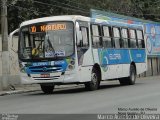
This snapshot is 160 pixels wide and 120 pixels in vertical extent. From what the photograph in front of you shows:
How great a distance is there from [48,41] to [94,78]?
283 centimetres

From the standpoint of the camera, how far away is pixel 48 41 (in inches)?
806

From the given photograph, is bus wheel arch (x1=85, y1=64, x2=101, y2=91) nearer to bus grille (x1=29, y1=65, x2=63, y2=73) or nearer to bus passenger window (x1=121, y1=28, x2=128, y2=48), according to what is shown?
bus grille (x1=29, y1=65, x2=63, y2=73)

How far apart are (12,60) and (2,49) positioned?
2.99 m

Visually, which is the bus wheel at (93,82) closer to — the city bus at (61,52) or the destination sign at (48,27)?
the city bus at (61,52)

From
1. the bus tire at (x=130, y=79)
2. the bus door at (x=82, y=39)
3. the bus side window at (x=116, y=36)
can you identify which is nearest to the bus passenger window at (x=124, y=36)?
the bus side window at (x=116, y=36)

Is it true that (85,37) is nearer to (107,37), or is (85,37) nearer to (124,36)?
(107,37)

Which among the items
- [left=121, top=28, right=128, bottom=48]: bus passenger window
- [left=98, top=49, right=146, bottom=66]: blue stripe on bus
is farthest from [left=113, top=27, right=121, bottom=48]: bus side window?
[left=121, top=28, right=128, bottom=48]: bus passenger window

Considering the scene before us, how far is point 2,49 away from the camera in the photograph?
24875mm

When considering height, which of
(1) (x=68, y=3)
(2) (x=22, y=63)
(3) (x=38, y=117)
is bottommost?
(3) (x=38, y=117)

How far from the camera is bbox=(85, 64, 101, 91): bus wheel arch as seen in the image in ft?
71.4

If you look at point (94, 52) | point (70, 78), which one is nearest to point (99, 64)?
point (94, 52)

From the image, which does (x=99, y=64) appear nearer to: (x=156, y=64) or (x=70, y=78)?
(x=70, y=78)

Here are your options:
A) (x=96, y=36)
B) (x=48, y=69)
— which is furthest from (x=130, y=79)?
(x=48, y=69)

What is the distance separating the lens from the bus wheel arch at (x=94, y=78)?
71.4 ft
